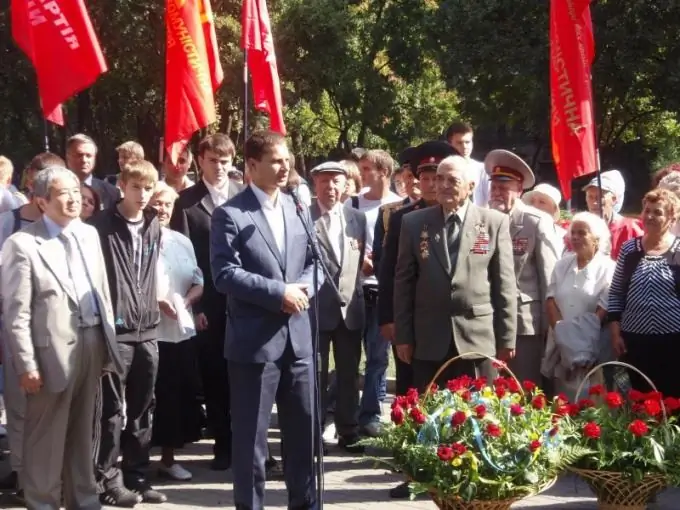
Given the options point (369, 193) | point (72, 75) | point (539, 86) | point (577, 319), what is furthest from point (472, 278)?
point (539, 86)

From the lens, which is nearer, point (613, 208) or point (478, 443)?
point (478, 443)

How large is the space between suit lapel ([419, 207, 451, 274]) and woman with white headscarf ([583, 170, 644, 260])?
209 cm

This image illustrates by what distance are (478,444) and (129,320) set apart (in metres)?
2.59

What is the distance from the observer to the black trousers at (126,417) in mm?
6887

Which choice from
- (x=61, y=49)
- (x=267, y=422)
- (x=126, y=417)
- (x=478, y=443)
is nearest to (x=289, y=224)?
(x=267, y=422)

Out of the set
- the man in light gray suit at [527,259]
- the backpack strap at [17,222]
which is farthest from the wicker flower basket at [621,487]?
the backpack strap at [17,222]

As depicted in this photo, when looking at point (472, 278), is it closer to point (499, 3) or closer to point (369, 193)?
point (369, 193)

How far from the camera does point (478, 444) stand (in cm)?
520

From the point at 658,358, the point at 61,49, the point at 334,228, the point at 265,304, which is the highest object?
the point at 61,49

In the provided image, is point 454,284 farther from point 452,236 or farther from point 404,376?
point 404,376

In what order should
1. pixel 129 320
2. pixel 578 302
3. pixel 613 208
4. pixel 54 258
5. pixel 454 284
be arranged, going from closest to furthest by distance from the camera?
1. pixel 54 258
2. pixel 454 284
3. pixel 129 320
4. pixel 578 302
5. pixel 613 208

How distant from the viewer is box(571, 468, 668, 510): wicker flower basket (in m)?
5.40

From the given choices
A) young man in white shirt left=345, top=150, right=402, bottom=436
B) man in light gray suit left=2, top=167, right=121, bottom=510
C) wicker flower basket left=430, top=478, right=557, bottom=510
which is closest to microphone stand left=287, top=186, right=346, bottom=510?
wicker flower basket left=430, top=478, right=557, bottom=510

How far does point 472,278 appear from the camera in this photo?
22.2ft
